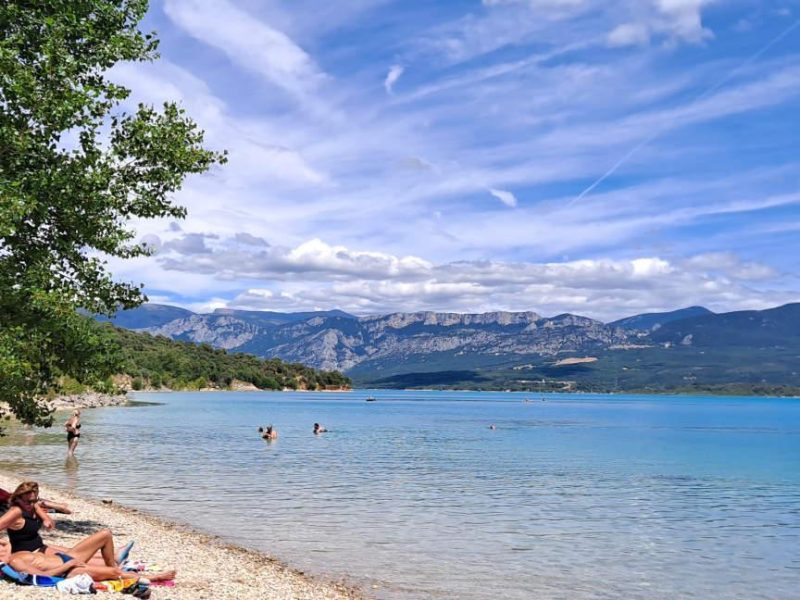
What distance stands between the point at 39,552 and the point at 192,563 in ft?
21.2

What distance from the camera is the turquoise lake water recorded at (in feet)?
85.0

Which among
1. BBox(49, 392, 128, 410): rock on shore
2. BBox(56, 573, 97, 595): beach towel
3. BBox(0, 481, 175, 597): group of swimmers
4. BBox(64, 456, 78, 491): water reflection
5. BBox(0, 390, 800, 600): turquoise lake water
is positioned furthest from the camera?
BBox(49, 392, 128, 410): rock on shore

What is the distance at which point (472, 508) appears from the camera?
131ft

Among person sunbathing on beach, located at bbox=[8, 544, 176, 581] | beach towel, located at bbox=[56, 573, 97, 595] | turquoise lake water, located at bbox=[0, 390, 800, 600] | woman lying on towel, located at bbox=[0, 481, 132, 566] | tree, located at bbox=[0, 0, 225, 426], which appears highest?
tree, located at bbox=[0, 0, 225, 426]

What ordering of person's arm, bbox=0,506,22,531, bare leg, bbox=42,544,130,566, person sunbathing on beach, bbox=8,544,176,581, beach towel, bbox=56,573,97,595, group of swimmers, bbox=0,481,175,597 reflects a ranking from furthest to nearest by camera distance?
bare leg, bbox=42,544,130,566, person's arm, bbox=0,506,22,531, group of swimmers, bbox=0,481,175,597, person sunbathing on beach, bbox=8,544,176,581, beach towel, bbox=56,573,97,595

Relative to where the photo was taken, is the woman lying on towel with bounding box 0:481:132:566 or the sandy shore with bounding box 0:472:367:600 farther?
the sandy shore with bounding box 0:472:367:600

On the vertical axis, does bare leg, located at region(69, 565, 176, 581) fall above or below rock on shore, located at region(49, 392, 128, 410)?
above

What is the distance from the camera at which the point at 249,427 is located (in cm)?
10819

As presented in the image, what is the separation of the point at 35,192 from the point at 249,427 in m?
92.6

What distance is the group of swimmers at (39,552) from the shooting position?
17.0 meters

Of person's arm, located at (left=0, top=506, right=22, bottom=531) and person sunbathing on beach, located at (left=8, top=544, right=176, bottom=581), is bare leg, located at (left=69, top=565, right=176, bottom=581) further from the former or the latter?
person's arm, located at (left=0, top=506, right=22, bottom=531)

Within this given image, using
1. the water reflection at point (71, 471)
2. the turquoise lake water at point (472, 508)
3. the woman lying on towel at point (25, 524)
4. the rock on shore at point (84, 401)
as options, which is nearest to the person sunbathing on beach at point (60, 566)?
the woman lying on towel at point (25, 524)

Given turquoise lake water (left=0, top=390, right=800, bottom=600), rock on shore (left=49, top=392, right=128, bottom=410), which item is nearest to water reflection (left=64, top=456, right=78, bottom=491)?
turquoise lake water (left=0, top=390, right=800, bottom=600)

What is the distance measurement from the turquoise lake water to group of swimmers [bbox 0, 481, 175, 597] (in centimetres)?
867
